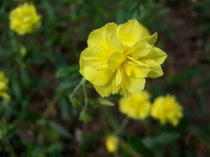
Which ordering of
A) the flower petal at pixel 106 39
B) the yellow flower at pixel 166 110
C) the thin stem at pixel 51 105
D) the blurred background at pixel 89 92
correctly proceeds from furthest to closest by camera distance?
1. the thin stem at pixel 51 105
2. the blurred background at pixel 89 92
3. the yellow flower at pixel 166 110
4. the flower petal at pixel 106 39

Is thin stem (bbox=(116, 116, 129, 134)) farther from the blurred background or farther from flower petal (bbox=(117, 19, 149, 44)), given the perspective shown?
flower petal (bbox=(117, 19, 149, 44))

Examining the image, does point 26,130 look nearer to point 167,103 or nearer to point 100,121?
point 100,121

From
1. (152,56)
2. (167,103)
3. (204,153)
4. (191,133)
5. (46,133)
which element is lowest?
(204,153)

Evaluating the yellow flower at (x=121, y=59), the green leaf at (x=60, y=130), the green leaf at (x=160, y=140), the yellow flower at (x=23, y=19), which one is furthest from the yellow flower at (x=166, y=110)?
the yellow flower at (x=121, y=59)

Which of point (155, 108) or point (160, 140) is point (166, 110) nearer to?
point (155, 108)

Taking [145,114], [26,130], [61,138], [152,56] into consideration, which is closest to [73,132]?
[61,138]

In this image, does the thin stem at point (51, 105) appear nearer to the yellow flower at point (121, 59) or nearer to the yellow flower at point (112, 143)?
the yellow flower at point (112, 143)
